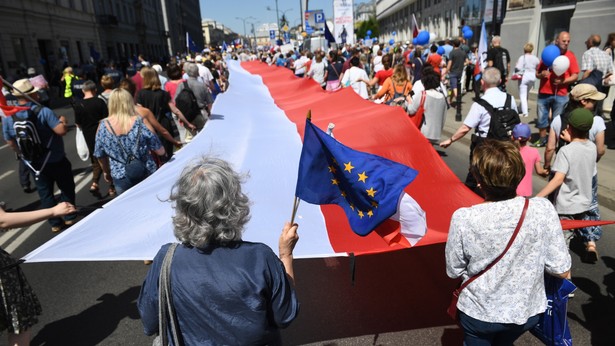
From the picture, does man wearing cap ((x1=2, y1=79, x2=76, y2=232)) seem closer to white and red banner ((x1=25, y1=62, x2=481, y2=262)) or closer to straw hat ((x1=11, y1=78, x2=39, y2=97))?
straw hat ((x1=11, y1=78, x2=39, y2=97))

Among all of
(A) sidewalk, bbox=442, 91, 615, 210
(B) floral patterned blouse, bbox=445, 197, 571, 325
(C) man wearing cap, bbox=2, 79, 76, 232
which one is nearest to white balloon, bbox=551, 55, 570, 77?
(A) sidewalk, bbox=442, 91, 615, 210

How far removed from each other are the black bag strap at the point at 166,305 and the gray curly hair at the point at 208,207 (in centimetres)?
12

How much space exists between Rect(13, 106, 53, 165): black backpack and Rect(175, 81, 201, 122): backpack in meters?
2.69

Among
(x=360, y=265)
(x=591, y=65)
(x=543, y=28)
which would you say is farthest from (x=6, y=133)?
(x=543, y=28)

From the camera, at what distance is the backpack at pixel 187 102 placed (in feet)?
25.3

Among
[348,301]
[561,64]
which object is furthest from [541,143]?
[348,301]

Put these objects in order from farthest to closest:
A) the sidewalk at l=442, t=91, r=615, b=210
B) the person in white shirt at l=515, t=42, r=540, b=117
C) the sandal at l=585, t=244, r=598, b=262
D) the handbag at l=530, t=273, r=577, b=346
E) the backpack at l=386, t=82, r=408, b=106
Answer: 1. the person in white shirt at l=515, t=42, r=540, b=117
2. the backpack at l=386, t=82, r=408, b=106
3. the sidewalk at l=442, t=91, r=615, b=210
4. the sandal at l=585, t=244, r=598, b=262
5. the handbag at l=530, t=273, r=577, b=346

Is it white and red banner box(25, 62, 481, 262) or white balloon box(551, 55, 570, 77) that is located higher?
white balloon box(551, 55, 570, 77)

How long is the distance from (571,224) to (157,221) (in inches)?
122

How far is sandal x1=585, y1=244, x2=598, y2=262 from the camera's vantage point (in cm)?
429

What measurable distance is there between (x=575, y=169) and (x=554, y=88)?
5297mm

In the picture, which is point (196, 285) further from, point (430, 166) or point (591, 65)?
point (591, 65)

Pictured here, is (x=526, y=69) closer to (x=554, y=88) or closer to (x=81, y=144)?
(x=554, y=88)

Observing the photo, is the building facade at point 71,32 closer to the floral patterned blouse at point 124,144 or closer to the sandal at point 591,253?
the floral patterned blouse at point 124,144
